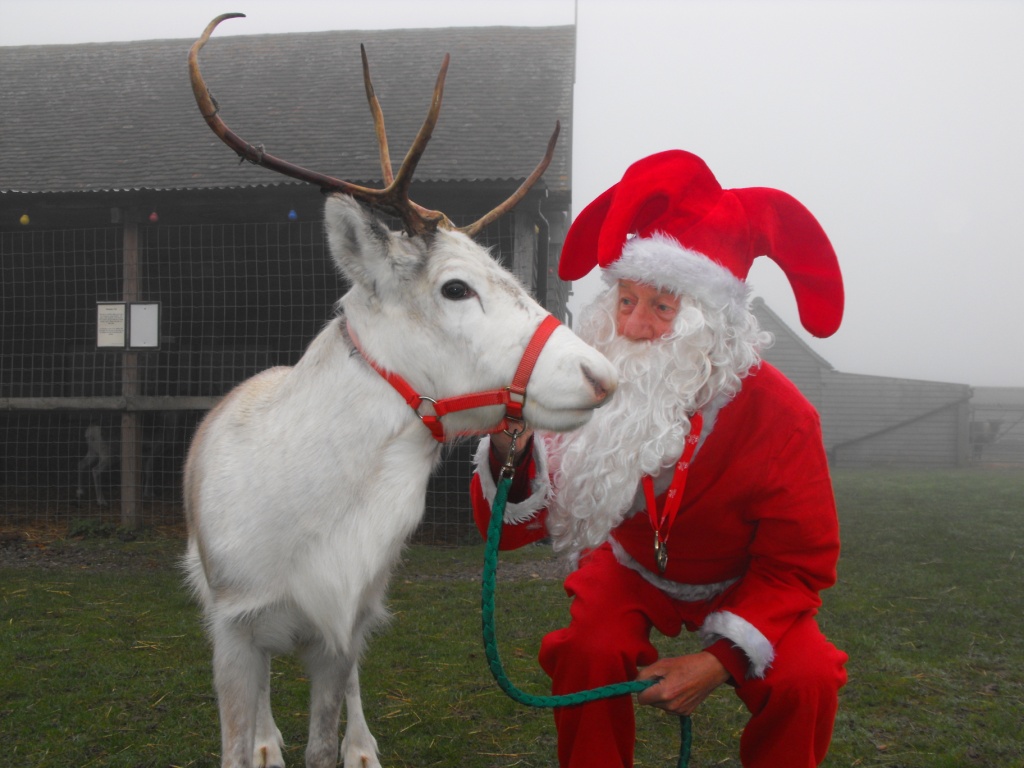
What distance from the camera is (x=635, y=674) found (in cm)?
240

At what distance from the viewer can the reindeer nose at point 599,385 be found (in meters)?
2.01

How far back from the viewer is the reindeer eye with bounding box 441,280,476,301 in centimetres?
222

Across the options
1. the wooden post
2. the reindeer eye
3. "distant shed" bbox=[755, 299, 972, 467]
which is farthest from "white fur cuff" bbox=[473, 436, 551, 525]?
"distant shed" bbox=[755, 299, 972, 467]

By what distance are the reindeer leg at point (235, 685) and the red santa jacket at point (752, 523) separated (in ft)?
2.81

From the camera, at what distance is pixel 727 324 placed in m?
2.46

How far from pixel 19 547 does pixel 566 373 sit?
23.1ft

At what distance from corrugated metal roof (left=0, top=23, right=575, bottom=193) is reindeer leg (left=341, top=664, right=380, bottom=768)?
5.10m

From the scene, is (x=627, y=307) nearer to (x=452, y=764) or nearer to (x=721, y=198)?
(x=721, y=198)

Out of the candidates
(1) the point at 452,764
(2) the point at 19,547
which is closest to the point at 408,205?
(1) the point at 452,764

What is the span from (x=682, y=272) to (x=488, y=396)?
27.2 inches

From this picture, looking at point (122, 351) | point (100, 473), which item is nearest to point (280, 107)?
point (122, 351)

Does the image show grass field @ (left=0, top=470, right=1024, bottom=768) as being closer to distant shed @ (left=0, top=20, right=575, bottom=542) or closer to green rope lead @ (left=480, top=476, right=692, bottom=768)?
green rope lead @ (left=480, top=476, right=692, bottom=768)

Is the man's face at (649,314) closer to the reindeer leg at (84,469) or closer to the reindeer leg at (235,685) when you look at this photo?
the reindeer leg at (235,685)

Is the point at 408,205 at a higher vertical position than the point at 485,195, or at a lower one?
lower
